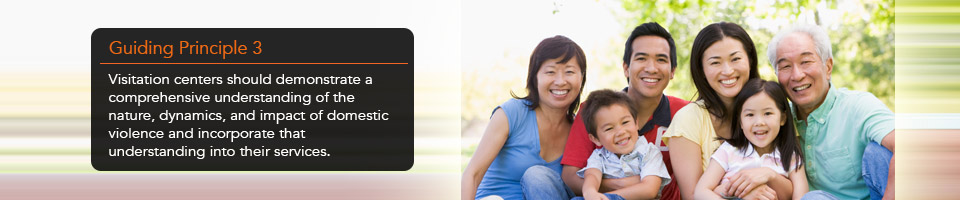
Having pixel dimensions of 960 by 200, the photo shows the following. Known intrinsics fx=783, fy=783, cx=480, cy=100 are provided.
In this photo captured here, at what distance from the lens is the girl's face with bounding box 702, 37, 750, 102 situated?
11.5 feet

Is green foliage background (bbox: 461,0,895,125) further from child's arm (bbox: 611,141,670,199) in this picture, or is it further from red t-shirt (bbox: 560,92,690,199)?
child's arm (bbox: 611,141,670,199)

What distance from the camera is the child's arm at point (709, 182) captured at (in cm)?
344

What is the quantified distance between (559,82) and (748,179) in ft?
3.08

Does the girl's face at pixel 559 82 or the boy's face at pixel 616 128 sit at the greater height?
the girl's face at pixel 559 82

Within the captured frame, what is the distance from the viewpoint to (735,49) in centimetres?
349

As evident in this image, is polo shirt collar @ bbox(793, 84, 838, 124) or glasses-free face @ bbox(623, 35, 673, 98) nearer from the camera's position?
polo shirt collar @ bbox(793, 84, 838, 124)

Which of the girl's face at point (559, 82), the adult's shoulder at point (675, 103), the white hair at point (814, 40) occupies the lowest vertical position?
the adult's shoulder at point (675, 103)

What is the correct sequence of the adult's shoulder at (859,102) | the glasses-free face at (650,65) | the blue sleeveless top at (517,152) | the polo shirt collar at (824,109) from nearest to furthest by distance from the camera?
the adult's shoulder at (859,102) → the polo shirt collar at (824,109) → the glasses-free face at (650,65) → the blue sleeveless top at (517,152)

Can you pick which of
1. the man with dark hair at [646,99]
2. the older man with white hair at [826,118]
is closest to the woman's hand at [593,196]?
the man with dark hair at [646,99]

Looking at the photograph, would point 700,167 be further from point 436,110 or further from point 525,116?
point 436,110

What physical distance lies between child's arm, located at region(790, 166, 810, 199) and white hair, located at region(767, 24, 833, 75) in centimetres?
46

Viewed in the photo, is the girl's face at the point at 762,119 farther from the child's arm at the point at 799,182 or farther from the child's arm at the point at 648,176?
the child's arm at the point at 648,176

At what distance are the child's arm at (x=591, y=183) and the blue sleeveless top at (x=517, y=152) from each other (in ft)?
0.55

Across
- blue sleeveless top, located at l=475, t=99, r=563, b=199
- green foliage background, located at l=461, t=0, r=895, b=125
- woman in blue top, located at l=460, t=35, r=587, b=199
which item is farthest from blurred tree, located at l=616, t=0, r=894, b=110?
blue sleeveless top, located at l=475, t=99, r=563, b=199
